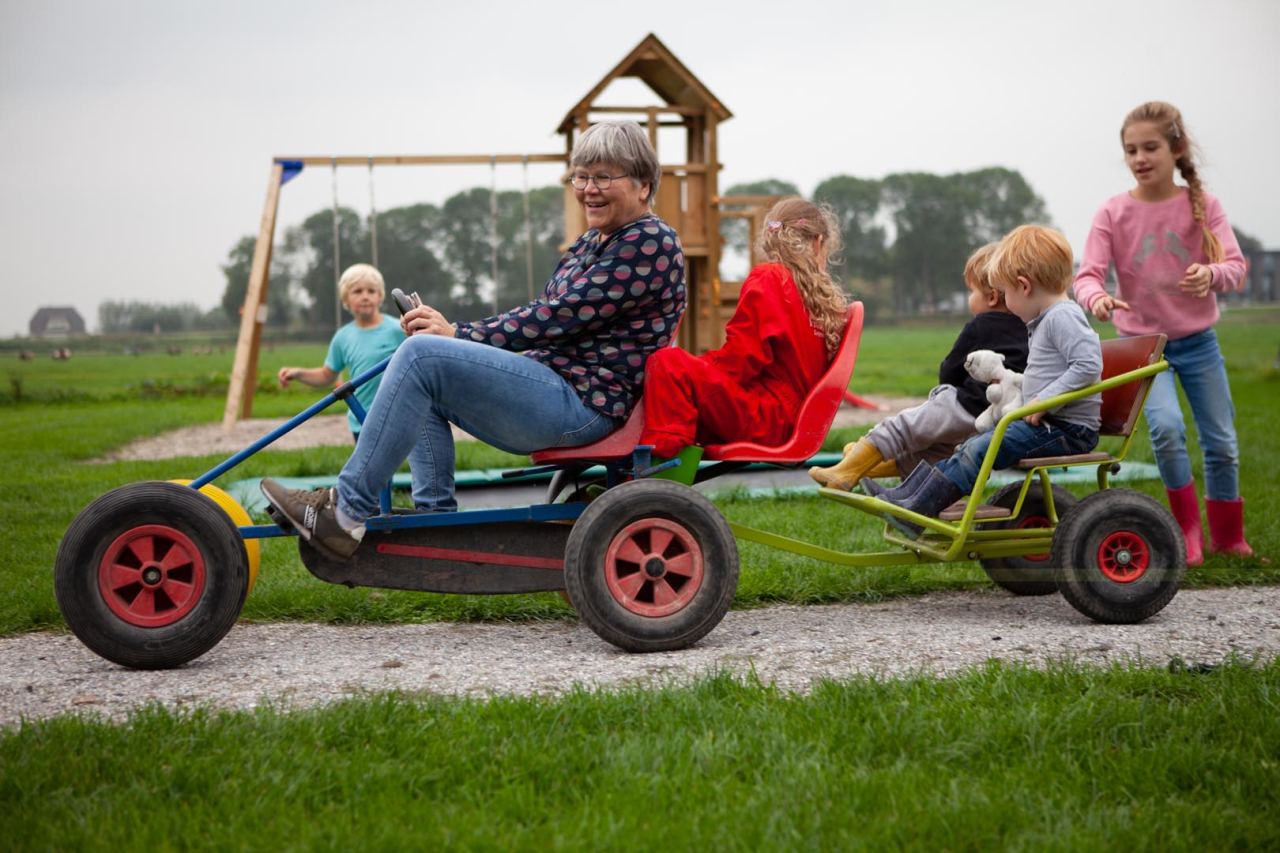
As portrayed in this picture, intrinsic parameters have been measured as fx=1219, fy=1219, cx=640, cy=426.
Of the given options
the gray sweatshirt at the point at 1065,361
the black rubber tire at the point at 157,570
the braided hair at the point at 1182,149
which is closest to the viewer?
the black rubber tire at the point at 157,570

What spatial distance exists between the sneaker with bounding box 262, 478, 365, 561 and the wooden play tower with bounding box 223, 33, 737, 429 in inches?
291

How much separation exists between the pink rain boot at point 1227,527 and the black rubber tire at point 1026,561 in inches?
37.2

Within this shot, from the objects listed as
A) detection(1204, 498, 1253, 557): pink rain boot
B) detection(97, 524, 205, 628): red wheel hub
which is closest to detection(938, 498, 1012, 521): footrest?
detection(1204, 498, 1253, 557): pink rain boot

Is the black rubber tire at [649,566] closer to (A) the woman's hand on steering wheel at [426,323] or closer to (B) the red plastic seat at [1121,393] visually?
(A) the woman's hand on steering wheel at [426,323]

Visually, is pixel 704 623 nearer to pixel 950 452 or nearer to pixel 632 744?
pixel 632 744

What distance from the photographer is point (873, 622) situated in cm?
395

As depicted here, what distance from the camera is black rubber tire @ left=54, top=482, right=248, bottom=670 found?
132 inches

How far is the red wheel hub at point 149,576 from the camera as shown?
11.1ft

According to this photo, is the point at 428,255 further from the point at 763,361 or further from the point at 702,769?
the point at 702,769

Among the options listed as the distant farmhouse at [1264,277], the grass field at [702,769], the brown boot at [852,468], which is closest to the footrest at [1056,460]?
the brown boot at [852,468]

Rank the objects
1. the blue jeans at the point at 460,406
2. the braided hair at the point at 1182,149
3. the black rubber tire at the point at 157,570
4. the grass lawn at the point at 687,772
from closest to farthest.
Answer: the grass lawn at the point at 687,772
the black rubber tire at the point at 157,570
the blue jeans at the point at 460,406
the braided hair at the point at 1182,149

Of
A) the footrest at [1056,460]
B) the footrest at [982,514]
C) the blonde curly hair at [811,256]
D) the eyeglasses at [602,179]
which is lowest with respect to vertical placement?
the footrest at [982,514]

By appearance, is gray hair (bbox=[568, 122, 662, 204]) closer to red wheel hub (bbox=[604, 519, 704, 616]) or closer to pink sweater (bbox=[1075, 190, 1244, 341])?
red wheel hub (bbox=[604, 519, 704, 616])

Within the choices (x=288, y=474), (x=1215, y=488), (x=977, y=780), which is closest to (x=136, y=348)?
(x=288, y=474)
